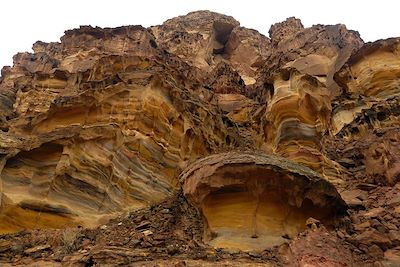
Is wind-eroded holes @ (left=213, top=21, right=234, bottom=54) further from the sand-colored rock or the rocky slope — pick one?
the sand-colored rock

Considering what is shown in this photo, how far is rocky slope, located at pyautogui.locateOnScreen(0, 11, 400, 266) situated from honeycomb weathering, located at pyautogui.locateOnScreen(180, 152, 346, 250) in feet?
0.09

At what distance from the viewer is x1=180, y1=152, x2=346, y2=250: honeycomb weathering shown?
11.6 metres

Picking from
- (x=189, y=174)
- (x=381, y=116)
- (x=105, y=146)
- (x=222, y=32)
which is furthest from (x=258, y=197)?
(x=222, y=32)

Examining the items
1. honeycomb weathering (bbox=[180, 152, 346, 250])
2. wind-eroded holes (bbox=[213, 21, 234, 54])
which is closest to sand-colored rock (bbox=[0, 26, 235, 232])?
honeycomb weathering (bbox=[180, 152, 346, 250])

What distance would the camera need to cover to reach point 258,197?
11.9 m

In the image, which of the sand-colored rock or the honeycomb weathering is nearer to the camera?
the honeycomb weathering

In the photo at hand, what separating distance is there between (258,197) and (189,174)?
181cm

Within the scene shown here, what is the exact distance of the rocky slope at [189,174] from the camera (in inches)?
418

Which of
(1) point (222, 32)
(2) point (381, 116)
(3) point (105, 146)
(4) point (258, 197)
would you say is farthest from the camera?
(1) point (222, 32)

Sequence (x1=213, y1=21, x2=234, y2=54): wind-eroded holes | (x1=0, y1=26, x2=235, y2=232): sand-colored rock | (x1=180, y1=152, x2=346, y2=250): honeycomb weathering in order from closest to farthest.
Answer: (x1=180, y1=152, x2=346, y2=250): honeycomb weathering, (x1=0, y1=26, x2=235, y2=232): sand-colored rock, (x1=213, y1=21, x2=234, y2=54): wind-eroded holes

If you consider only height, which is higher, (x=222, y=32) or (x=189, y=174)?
(x=222, y=32)

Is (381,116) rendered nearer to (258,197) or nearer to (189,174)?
(258,197)

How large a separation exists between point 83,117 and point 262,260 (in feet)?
34.8

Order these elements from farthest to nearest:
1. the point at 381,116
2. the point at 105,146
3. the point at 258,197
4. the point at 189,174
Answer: the point at 381,116 → the point at 105,146 → the point at 189,174 → the point at 258,197
